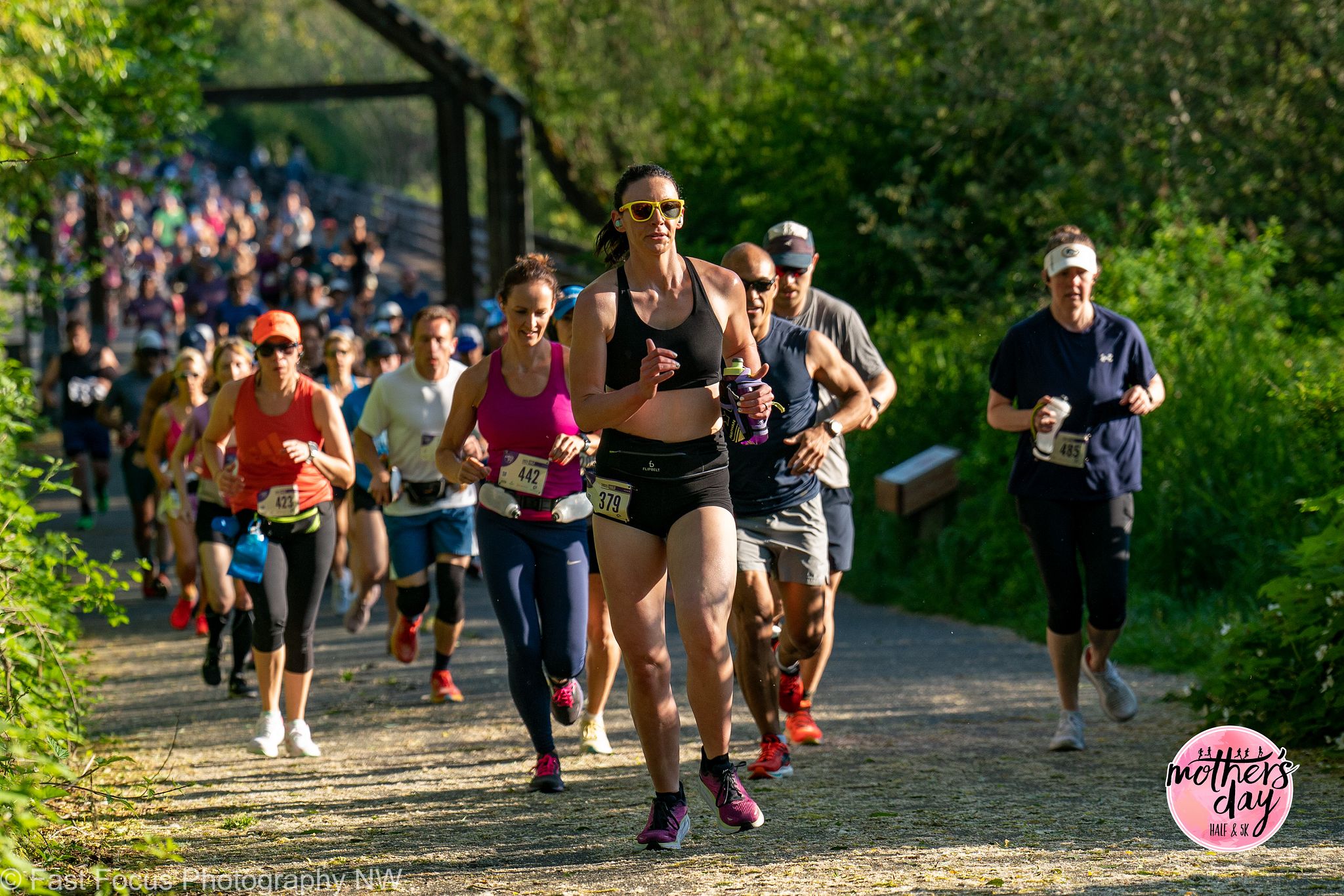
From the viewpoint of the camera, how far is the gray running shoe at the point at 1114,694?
6855 millimetres

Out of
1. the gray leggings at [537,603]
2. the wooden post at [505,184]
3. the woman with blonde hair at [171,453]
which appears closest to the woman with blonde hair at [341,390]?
the woman with blonde hair at [171,453]

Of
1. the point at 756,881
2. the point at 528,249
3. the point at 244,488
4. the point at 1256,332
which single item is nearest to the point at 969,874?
the point at 756,881

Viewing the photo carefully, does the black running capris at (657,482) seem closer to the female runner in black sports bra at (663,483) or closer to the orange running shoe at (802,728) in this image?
the female runner in black sports bra at (663,483)

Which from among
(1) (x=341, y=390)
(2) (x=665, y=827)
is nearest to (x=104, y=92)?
(1) (x=341, y=390)

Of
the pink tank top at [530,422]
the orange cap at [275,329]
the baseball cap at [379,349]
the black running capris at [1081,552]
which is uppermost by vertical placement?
the baseball cap at [379,349]

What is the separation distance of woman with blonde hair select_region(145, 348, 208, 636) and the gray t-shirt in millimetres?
4124

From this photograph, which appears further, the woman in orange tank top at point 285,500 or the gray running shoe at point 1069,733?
the woman in orange tank top at point 285,500

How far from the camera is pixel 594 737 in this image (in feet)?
22.9

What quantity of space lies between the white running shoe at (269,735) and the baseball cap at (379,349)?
3.62 meters

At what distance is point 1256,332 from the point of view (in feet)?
35.0

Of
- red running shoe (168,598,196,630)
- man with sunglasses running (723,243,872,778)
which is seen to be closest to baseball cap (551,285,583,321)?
man with sunglasses running (723,243,872,778)

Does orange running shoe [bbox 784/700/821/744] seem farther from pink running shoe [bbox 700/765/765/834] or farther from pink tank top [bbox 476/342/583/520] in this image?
pink running shoe [bbox 700/765/765/834]

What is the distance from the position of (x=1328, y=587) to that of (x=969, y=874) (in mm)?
2468

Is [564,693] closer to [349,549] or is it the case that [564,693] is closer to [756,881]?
[756,881]
